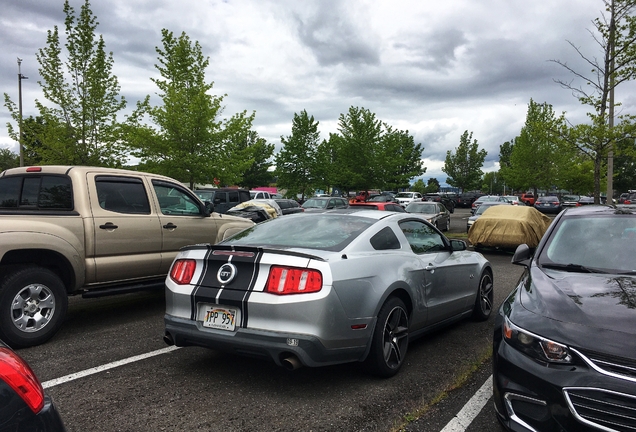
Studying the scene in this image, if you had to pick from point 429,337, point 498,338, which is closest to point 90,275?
point 429,337

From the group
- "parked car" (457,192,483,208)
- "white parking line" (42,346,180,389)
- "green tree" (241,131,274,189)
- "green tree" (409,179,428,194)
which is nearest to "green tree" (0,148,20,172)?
"green tree" (241,131,274,189)

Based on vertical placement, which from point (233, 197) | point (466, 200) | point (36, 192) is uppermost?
point (36, 192)

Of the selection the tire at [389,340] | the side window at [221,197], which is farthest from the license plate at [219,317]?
the side window at [221,197]

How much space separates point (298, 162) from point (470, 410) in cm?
3928

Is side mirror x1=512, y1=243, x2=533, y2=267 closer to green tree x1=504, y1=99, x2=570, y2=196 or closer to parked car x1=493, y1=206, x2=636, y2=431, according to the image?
A: parked car x1=493, y1=206, x2=636, y2=431

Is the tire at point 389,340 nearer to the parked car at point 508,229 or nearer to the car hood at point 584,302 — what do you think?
the car hood at point 584,302

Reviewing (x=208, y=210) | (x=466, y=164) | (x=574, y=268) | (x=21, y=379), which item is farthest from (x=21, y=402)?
(x=466, y=164)

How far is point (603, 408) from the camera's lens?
95.0 inches

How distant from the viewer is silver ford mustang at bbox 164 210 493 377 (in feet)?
11.9

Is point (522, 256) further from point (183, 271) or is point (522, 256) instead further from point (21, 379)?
point (21, 379)

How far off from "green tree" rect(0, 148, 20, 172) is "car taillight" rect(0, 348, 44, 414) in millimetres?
54676

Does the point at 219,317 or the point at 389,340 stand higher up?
the point at 219,317

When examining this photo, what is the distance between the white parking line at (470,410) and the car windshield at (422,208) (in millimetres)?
16795

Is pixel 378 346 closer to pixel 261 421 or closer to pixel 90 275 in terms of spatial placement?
pixel 261 421
